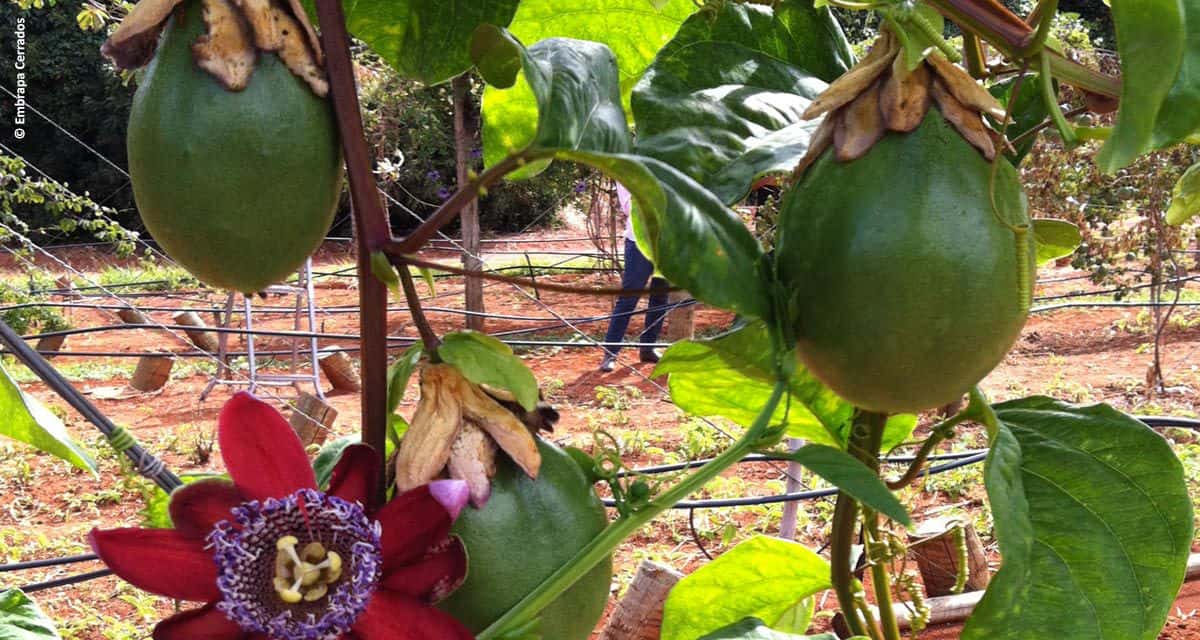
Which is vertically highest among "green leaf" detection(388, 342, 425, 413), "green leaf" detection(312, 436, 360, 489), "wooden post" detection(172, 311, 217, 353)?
"green leaf" detection(388, 342, 425, 413)

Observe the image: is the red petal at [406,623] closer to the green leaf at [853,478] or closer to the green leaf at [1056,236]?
the green leaf at [853,478]

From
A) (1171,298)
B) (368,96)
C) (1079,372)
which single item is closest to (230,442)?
(1079,372)

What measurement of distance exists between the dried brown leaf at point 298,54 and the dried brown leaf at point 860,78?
0.18 metres

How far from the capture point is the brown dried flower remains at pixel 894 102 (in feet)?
1.42

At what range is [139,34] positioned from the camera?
0.42 metres

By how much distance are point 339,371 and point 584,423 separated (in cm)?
168

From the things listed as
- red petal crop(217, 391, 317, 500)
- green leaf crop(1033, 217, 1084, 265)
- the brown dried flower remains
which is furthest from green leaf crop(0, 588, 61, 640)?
green leaf crop(1033, 217, 1084, 265)

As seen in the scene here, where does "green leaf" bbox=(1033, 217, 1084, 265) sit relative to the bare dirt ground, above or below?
above

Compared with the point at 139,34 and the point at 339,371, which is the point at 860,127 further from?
the point at 339,371

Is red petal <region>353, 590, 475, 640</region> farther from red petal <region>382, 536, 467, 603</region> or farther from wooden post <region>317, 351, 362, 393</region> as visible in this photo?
wooden post <region>317, 351, 362, 393</region>

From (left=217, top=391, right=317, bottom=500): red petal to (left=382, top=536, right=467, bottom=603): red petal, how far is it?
5 cm

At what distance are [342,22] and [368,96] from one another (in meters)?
10.4

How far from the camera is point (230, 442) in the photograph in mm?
396

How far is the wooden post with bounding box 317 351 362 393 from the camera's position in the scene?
243 inches
